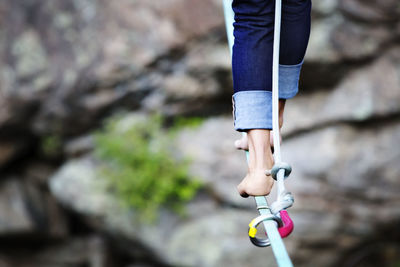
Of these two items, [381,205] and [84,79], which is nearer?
[381,205]

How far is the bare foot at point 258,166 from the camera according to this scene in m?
0.93

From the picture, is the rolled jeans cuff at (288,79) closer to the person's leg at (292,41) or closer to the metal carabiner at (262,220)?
the person's leg at (292,41)

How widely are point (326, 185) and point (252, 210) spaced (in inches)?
21.9

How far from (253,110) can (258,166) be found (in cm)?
13

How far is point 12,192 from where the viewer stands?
4.22 metres

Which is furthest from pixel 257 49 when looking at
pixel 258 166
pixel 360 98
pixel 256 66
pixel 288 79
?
pixel 360 98

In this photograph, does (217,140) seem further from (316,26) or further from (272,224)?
(272,224)

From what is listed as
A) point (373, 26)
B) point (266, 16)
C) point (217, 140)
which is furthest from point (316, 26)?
point (266, 16)

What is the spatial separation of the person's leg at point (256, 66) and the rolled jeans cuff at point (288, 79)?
0.08m

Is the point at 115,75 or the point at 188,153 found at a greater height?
the point at 115,75

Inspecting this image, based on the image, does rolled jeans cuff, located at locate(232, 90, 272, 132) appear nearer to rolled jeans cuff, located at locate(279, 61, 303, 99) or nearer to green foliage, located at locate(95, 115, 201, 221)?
rolled jeans cuff, located at locate(279, 61, 303, 99)

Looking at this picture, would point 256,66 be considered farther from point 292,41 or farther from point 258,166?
point 258,166

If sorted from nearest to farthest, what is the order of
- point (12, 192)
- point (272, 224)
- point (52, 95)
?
point (272, 224) → point (52, 95) → point (12, 192)

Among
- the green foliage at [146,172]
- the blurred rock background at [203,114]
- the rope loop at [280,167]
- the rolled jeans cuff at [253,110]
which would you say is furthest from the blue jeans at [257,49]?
the green foliage at [146,172]
